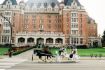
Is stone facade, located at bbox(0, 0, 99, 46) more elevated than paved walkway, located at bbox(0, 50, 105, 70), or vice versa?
stone facade, located at bbox(0, 0, 99, 46)

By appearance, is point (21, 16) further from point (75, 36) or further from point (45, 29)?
point (75, 36)

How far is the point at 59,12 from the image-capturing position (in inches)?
4656

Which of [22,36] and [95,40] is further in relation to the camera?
[95,40]

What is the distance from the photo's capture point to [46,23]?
117250 mm

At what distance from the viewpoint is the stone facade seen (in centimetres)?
11194

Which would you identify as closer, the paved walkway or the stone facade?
the paved walkway

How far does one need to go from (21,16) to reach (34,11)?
5.59m

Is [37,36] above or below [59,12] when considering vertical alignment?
below

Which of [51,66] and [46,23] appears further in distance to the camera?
[46,23]

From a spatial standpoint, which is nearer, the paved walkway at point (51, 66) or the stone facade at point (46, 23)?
the paved walkway at point (51, 66)

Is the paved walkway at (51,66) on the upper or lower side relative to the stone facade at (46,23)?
lower

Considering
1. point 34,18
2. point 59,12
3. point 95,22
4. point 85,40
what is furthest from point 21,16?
point 95,22

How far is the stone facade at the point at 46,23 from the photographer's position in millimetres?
111938

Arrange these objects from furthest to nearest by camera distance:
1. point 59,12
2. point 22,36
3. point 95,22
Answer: point 95,22 < point 59,12 < point 22,36
